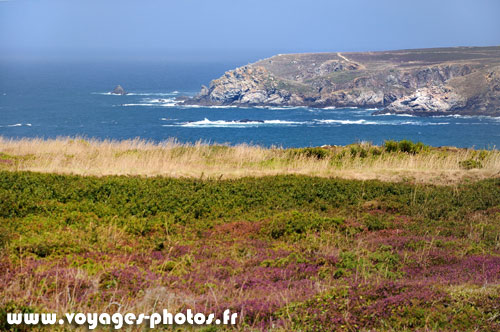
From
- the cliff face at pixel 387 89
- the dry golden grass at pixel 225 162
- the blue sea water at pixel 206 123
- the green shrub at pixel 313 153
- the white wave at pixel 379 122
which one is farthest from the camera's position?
the cliff face at pixel 387 89

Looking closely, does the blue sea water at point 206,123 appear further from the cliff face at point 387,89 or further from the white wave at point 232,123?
the cliff face at point 387,89

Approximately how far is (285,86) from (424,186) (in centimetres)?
12715

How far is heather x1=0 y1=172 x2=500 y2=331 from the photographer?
6.72m

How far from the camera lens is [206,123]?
104875 mm

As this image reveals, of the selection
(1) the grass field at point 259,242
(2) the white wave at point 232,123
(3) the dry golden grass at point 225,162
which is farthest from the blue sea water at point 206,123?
(1) the grass field at point 259,242

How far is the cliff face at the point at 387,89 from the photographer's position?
125 metres

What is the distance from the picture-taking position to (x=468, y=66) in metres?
142

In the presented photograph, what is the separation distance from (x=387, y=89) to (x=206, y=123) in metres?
58.1

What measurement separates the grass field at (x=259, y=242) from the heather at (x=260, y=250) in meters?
0.03

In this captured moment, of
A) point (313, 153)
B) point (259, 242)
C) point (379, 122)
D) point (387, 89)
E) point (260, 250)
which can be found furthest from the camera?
point (387, 89)

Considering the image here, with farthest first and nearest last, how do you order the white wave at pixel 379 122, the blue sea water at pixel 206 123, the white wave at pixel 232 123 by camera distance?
the white wave at pixel 379 122
the white wave at pixel 232 123
the blue sea water at pixel 206 123

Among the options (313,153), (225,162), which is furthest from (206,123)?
(225,162)

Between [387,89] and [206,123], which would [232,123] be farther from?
[387,89]

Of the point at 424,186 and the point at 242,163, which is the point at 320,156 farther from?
the point at 424,186
